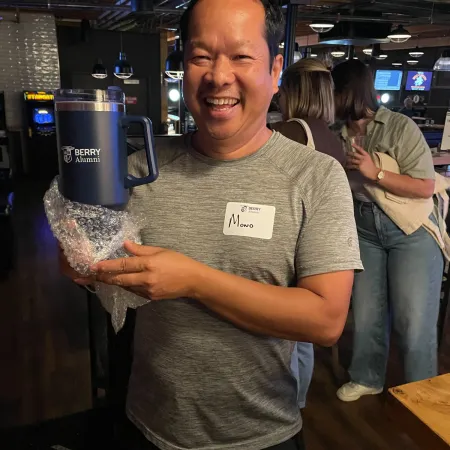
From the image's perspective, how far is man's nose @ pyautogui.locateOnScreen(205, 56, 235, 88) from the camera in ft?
2.78

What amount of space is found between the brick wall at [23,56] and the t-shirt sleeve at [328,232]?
1019 centimetres

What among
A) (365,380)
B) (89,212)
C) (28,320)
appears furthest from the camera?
(28,320)

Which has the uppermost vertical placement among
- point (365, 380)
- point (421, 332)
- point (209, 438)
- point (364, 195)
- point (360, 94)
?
point (360, 94)

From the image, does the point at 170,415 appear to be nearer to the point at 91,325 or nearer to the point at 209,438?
the point at 209,438

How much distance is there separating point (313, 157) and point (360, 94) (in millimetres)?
1339

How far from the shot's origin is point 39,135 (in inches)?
377

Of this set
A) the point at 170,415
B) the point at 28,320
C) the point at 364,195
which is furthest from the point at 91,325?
the point at 28,320

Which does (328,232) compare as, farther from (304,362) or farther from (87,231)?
(304,362)

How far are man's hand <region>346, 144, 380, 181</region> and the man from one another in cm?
114

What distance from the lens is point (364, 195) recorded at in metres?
2.21

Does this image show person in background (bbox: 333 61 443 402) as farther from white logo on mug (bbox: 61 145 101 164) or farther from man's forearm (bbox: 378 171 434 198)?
white logo on mug (bbox: 61 145 101 164)

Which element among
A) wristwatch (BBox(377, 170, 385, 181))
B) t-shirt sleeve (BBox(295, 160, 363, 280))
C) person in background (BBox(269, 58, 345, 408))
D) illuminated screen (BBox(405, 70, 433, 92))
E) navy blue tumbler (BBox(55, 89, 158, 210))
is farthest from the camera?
illuminated screen (BBox(405, 70, 433, 92))

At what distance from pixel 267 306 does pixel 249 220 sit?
0.17 meters

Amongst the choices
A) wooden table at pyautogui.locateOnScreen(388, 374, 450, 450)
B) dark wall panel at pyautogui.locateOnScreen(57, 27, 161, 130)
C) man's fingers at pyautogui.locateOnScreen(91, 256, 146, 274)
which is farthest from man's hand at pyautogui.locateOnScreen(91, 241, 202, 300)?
dark wall panel at pyautogui.locateOnScreen(57, 27, 161, 130)
